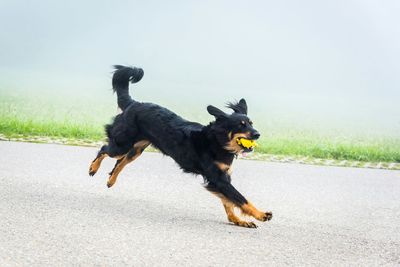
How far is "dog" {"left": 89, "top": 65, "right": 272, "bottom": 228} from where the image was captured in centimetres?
585

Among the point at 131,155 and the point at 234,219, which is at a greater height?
the point at 131,155

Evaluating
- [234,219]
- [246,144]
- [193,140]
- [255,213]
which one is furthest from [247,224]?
[193,140]

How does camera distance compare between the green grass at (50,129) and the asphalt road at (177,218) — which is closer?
the asphalt road at (177,218)

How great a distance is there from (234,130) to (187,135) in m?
0.61

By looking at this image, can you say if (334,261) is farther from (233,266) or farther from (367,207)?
(367,207)

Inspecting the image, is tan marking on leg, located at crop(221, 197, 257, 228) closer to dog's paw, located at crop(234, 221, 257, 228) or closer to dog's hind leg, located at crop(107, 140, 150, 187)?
dog's paw, located at crop(234, 221, 257, 228)

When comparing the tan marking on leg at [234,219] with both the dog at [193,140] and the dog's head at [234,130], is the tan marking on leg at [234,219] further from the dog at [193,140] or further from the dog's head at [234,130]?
the dog's head at [234,130]

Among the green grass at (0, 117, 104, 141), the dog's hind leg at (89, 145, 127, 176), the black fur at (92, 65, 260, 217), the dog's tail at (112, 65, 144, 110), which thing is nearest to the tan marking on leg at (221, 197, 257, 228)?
the black fur at (92, 65, 260, 217)

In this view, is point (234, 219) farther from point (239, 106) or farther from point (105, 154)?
point (105, 154)

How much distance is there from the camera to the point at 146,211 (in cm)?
650

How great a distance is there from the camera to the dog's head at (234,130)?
5.78m

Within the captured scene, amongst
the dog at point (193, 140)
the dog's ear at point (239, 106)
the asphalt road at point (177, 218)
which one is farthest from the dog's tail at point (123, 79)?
the dog's ear at point (239, 106)

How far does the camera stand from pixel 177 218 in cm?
628

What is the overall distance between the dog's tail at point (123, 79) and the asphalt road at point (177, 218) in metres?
1.08
